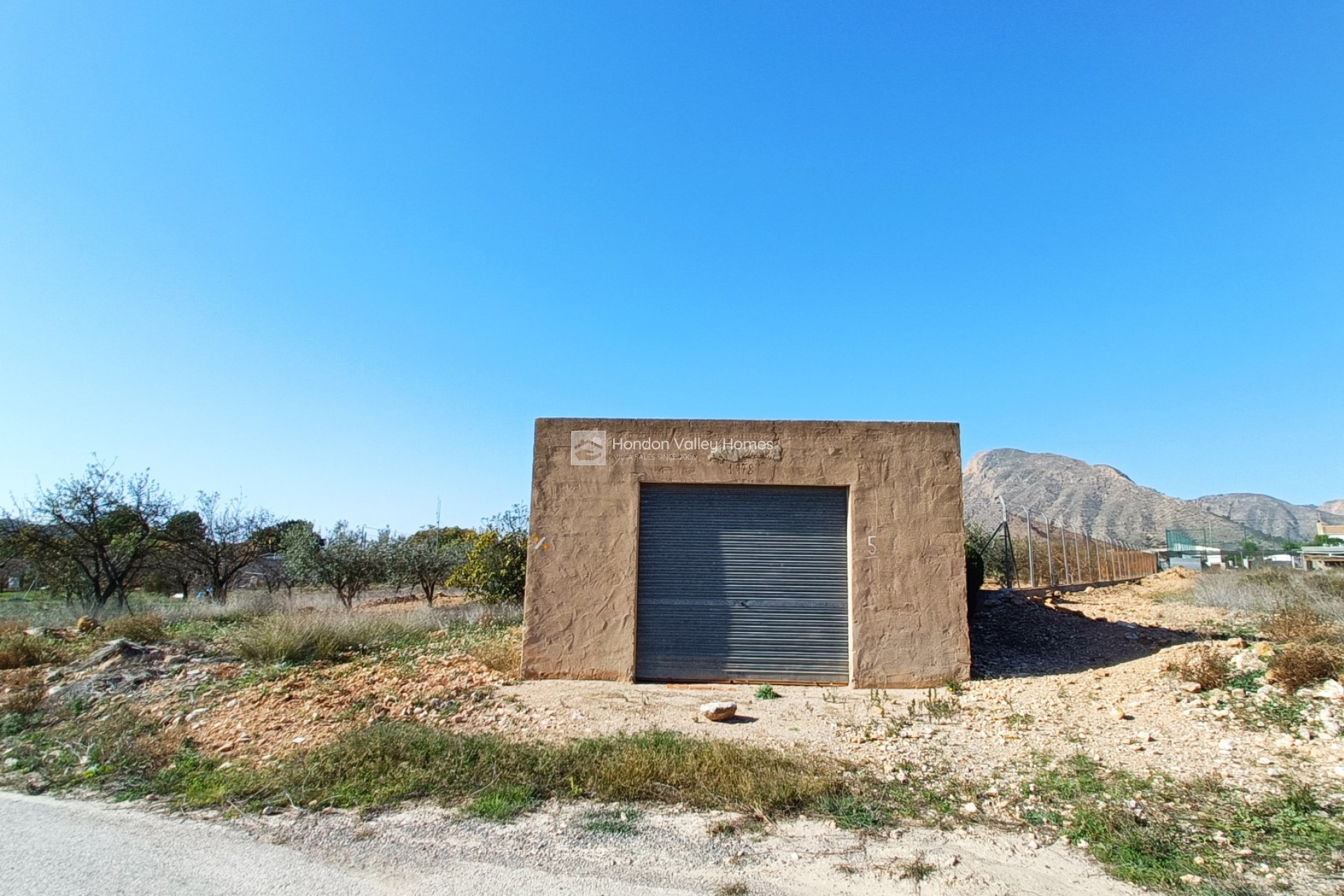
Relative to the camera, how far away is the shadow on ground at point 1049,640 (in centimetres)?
1058

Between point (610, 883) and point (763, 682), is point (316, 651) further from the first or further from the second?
point (610, 883)

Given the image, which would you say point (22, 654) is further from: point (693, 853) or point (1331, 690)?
point (1331, 690)

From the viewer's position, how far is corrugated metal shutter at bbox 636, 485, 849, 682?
33.1 feet

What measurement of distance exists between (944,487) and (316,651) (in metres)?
9.38

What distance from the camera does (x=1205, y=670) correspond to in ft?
27.6

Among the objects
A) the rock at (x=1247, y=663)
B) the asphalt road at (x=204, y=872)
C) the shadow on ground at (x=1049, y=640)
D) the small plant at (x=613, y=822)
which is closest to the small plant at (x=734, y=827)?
the small plant at (x=613, y=822)

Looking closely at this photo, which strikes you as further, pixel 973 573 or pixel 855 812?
pixel 973 573

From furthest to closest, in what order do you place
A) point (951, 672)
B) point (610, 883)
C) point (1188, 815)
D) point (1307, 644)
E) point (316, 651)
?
1. point (316, 651)
2. point (951, 672)
3. point (1307, 644)
4. point (1188, 815)
5. point (610, 883)

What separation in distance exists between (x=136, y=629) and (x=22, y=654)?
6.66 ft

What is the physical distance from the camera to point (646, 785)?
581 centimetres

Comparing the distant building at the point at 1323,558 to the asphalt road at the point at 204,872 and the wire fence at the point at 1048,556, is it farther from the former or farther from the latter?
the asphalt road at the point at 204,872

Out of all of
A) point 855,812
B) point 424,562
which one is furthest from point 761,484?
point 424,562

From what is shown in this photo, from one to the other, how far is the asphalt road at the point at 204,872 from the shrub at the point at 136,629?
8786mm

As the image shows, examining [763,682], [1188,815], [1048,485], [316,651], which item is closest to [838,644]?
[763,682]
